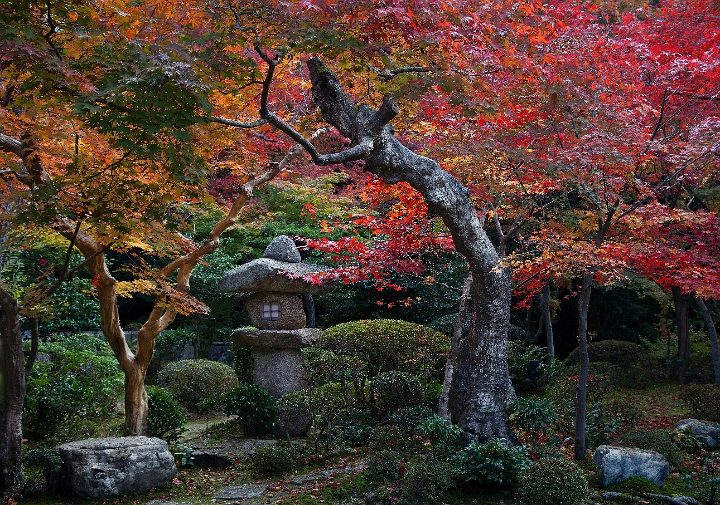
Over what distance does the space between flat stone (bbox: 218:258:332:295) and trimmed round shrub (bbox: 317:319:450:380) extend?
117 cm

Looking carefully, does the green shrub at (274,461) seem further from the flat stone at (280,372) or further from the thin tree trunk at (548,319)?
the thin tree trunk at (548,319)

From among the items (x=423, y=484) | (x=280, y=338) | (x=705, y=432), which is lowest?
(x=705, y=432)

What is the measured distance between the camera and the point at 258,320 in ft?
31.9

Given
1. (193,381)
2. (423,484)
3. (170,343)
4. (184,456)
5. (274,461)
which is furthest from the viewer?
(170,343)

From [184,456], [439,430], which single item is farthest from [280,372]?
[439,430]

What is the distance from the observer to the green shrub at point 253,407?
8.53 m

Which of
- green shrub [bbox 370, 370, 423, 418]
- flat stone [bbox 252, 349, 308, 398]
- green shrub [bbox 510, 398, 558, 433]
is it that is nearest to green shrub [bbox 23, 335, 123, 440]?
flat stone [bbox 252, 349, 308, 398]

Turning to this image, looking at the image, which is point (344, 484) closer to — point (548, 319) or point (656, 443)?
point (656, 443)

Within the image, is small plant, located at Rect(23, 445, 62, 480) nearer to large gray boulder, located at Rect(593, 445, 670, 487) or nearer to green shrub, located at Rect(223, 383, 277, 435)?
green shrub, located at Rect(223, 383, 277, 435)

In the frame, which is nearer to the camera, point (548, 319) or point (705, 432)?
point (705, 432)

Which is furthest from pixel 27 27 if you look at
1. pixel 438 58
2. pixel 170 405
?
pixel 170 405

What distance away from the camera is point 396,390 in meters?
7.43

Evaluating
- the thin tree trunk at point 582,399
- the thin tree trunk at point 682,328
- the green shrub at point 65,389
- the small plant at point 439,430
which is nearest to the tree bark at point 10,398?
the green shrub at point 65,389

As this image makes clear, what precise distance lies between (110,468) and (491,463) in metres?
3.75
